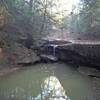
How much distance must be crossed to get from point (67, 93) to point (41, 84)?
245 cm

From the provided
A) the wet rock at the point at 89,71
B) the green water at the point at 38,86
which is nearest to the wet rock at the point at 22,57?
the green water at the point at 38,86

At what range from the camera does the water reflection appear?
821 cm

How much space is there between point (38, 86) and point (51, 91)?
4.01ft

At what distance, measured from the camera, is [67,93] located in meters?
8.61

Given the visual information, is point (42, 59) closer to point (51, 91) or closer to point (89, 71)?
point (89, 71)

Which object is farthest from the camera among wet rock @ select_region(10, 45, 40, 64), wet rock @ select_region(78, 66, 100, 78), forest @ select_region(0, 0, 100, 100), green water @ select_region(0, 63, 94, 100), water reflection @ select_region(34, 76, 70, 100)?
wet rock @ select_region(10, 45, 40, 64)

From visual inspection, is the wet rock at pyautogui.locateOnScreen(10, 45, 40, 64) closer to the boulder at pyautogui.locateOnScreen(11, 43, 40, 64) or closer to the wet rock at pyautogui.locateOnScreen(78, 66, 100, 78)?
the boulder at pyautogui.locateOnScreen(11, 43, 40, 64)

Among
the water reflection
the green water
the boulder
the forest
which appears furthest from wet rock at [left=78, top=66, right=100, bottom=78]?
the boulder

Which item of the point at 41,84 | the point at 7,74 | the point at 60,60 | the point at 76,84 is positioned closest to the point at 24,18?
the point at 60,60

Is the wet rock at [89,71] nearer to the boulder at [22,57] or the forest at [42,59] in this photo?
the forest at [42,59]

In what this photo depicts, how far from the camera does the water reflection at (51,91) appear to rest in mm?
8211

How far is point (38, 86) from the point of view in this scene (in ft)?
33.6

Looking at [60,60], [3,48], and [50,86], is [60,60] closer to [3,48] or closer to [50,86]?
[3,48]

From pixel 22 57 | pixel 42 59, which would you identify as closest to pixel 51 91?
pixel 22 57
